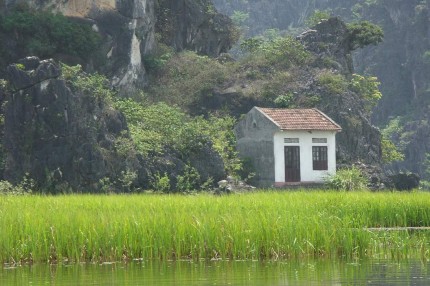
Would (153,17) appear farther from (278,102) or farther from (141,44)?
(278,102)

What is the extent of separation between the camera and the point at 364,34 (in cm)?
4959

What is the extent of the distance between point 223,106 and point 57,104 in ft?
38.0

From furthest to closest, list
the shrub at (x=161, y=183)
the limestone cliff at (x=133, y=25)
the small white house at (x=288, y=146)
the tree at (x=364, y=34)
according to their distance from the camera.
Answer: the tree at (x=364, y=34)
the limestone cliff at (x=133, y=25)
the small white house at (x=288, y=146)
the shrub at (x=161, y=183)

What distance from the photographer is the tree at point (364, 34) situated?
49.2m

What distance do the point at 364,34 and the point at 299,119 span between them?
9.92m

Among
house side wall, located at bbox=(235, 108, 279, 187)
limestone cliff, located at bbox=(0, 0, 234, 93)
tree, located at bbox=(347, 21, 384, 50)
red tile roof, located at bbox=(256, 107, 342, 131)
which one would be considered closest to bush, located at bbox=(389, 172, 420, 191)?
red tile roof, located at bbox=(256, 107, 342, 131)

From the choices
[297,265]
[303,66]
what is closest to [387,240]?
[297,265]

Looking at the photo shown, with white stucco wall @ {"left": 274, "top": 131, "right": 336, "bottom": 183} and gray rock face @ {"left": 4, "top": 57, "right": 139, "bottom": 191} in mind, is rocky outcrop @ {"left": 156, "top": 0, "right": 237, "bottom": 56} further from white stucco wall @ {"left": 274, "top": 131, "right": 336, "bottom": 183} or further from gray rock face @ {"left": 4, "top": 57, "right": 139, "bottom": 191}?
gray rock face @ {"left": 4, "top": 57, "right": 139, "bottom": 191}

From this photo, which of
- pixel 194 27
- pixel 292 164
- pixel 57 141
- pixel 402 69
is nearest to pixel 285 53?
pixel 194 27

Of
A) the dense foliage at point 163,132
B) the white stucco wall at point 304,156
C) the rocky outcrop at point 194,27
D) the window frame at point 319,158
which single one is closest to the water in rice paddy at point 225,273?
the dense foliage at point 163,132

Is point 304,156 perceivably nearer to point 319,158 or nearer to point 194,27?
point 319,158

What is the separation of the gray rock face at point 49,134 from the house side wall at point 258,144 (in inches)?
291

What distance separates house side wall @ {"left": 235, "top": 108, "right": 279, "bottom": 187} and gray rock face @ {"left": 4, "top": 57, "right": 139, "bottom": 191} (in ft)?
24.2

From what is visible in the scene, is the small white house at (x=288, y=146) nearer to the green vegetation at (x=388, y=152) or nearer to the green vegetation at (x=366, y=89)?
the green vegetation at (x=366, y=89)
